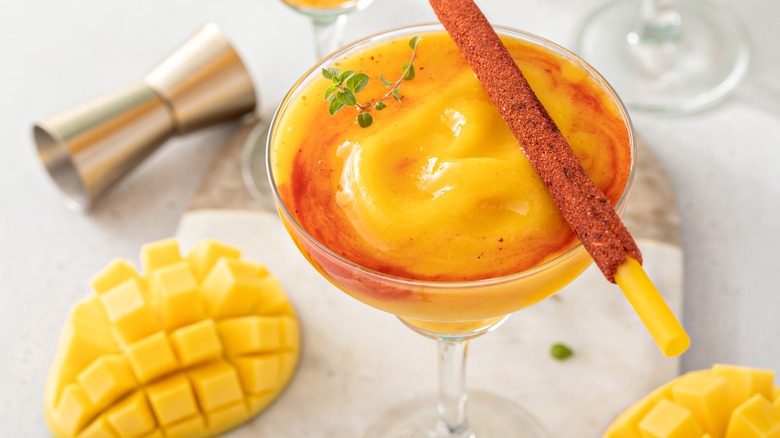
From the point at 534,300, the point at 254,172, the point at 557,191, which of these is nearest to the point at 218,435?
the point at 254,172

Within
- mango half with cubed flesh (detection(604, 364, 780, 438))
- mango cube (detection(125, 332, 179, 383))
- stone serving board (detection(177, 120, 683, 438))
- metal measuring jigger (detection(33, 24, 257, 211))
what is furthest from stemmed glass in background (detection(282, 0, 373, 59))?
mango half with cubed flesh (detection(604, 364, 780, 438))

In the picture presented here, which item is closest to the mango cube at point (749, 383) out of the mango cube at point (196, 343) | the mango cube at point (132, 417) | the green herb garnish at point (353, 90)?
the green herb garnish at point (353, 90)

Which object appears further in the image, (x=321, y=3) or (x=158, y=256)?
(x=321, y=3)

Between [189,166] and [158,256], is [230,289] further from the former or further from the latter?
[189,166]

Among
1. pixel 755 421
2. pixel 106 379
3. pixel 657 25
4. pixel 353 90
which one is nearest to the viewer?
pixel 353 90

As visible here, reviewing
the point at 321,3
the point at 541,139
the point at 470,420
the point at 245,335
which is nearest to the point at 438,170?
the point at 541,139

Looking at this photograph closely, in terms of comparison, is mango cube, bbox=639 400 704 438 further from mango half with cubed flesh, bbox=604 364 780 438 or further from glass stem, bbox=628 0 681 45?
glass stem, bbox=628 0 681 45
